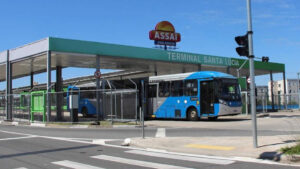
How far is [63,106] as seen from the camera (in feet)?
75.6

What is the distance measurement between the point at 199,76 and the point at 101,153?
1400 cm

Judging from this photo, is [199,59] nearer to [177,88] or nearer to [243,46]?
[177,88]

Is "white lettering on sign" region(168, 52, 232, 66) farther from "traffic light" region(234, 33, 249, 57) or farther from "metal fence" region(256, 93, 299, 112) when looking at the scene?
"traffic light" region(234, 33, 249, 57)

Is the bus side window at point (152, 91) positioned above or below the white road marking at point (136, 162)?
above

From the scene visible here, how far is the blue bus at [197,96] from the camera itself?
867 inches

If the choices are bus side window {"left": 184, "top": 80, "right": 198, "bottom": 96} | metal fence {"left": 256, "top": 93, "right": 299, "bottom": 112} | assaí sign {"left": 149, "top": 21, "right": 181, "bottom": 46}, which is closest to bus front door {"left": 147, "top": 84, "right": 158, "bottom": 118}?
bus side window {"left": 184, "top": 80, "right": 198, "bottom": 96}

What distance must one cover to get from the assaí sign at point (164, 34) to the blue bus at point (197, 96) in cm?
924

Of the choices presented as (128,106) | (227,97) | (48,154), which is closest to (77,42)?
(128,106)

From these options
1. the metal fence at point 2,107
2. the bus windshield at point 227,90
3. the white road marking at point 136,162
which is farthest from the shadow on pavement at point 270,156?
the metal fence at point 2,107

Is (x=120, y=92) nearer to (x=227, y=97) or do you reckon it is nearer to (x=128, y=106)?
(x=128, y=106)

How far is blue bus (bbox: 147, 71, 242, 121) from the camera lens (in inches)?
867

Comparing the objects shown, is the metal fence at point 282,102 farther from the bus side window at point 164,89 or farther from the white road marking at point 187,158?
the white road marking at point 187,158

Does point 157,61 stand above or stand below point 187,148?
above

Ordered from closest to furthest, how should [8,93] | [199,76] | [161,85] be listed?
1. [199,76]
2. [161,85]
3. [8,93]
